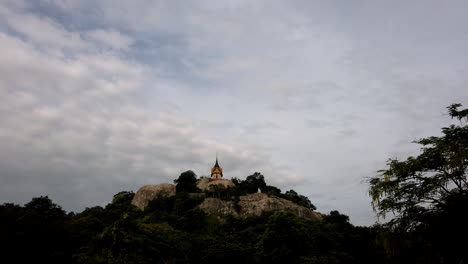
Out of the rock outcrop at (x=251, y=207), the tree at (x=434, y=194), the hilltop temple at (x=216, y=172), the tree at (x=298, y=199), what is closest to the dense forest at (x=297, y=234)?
the tree at (x=434, y=194)

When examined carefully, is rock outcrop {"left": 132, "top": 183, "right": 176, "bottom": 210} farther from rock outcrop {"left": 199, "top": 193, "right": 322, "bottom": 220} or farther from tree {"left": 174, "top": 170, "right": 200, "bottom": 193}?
rock outcrop {"left": 199, "top": 193, "right": 322, "bottom": 220}

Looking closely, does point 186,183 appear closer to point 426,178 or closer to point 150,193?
point 150,193

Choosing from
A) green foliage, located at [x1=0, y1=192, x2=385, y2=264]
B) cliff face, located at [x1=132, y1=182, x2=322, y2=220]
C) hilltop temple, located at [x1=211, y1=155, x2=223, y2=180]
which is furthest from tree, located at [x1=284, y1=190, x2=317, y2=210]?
green foliage, located at [x1=0, y1=192, x2=385, y2=264]

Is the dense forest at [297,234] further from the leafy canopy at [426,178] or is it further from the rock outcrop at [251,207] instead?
the rock outcrop at [251,207]

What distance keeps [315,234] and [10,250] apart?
39568 mm

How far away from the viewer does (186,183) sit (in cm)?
12925

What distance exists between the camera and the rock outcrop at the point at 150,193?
12216cm

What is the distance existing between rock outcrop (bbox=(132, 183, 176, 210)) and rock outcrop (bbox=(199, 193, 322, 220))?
17.2 m

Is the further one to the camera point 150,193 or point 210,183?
point 210,183

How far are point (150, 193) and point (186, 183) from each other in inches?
462

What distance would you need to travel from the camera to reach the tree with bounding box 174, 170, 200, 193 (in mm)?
128125

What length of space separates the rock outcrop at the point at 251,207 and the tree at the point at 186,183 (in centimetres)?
1688

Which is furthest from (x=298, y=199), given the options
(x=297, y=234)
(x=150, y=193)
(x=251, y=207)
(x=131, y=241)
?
(x=131, y=241)

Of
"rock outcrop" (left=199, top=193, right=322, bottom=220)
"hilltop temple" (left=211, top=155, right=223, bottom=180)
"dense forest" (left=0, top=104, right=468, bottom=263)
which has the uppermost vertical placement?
"hilltop temple" (left=211, top=155, right=223, bottom=180)
